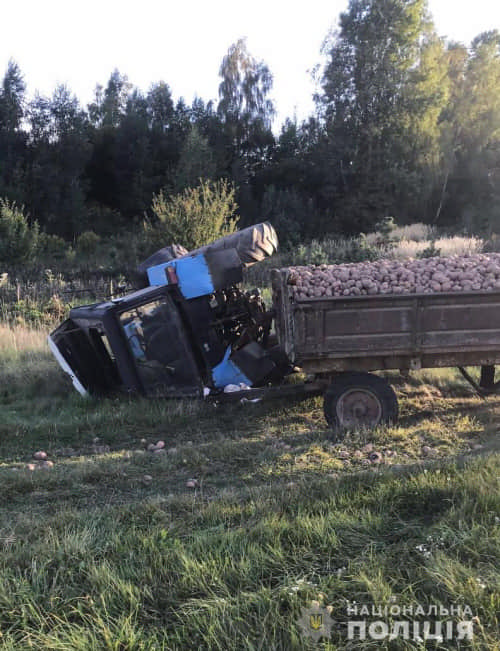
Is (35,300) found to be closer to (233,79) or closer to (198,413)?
(198,413)

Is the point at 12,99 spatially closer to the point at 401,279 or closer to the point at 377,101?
the point at 377,101

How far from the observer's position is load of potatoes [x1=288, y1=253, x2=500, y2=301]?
607 centimetres

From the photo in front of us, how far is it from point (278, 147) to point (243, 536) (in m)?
42.5

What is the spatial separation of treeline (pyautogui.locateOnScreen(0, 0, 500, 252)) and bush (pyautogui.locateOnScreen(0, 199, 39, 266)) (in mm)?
13877

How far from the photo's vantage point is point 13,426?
679cm

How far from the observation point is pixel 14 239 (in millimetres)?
22188

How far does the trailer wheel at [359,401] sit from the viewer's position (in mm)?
6277

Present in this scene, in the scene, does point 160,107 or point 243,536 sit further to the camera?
point 160,107

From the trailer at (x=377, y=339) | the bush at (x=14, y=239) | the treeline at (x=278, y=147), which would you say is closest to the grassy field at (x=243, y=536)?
the trailer at (x=377, y=339)

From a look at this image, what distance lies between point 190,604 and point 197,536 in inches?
25.2

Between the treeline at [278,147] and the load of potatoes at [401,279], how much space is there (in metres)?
28.3

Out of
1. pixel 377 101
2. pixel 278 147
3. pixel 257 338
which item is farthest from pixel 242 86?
pixel 257 338

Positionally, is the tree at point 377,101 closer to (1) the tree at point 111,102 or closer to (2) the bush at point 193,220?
(1) the tree at point 111,102

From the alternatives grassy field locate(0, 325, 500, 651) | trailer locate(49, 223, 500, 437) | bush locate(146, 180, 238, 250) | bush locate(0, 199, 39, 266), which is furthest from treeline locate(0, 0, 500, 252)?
grassy field locate(0, 325, 500, 651)
